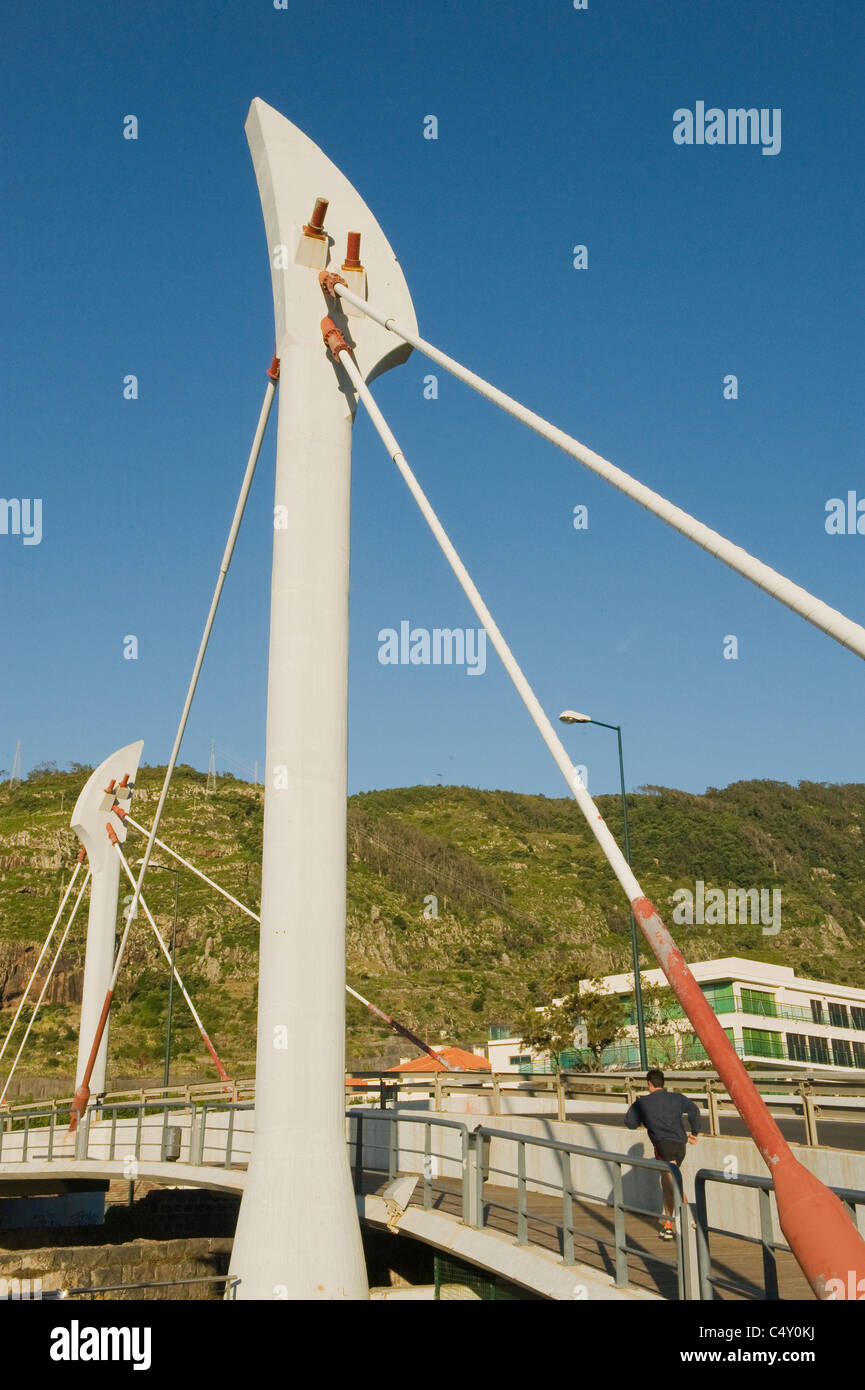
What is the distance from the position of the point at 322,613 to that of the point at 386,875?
99.2 meters

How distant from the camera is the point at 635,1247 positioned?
982 centimetres

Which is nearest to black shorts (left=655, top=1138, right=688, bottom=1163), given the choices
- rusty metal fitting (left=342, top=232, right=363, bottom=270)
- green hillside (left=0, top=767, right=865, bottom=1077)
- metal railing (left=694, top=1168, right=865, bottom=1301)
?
metal railing (left=694, top=1168, right=865, bottom=1301)

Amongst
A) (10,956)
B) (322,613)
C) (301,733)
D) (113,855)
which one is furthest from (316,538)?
(10,956)

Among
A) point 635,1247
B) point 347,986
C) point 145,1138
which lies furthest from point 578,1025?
point 635,1247

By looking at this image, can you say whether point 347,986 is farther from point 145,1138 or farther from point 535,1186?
point 535,1186

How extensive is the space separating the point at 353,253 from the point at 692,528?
331 inches

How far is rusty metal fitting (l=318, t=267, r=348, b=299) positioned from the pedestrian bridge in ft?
31.7

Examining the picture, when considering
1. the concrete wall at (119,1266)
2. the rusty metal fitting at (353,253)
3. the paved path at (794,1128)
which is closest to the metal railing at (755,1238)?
the paved path at (794,1128)

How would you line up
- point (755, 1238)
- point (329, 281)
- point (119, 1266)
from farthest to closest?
point (119, 1266)
point (329, 281)
point (755, 1238)

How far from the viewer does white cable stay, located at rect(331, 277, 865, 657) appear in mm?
6430

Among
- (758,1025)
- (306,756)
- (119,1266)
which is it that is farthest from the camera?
(758,1025)

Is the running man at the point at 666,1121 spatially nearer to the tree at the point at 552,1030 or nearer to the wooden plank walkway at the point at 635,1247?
the wooden plank walkway at the point at 635,1247

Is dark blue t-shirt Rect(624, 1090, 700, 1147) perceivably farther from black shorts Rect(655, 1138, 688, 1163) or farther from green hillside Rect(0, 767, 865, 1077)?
green hillside Rect(0, 767, 865, 1077)

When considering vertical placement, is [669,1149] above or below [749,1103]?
below
